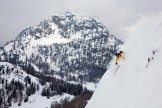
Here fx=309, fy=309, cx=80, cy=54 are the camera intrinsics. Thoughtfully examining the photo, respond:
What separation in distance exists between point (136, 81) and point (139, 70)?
1.69 m

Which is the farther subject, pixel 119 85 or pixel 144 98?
pixel 119 85

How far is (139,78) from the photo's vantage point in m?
17.8

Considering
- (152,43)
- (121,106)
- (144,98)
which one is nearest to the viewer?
(144,98)

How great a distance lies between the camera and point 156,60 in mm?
17531

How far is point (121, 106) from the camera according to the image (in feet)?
57.0

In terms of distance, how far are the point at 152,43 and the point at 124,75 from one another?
2.90 m

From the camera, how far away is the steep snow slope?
14445 mm

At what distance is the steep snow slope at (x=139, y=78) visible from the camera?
47.4ft

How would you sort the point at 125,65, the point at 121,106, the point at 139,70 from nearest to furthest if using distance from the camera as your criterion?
the point at 121,106 < the point at 139,70 < the point at 125,65

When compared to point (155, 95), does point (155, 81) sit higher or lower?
higher

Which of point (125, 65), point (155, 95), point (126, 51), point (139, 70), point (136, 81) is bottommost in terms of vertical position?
point (155, 95)

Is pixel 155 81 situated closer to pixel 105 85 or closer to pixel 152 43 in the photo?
pixel 152 43

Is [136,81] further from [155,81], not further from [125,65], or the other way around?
[125,65]

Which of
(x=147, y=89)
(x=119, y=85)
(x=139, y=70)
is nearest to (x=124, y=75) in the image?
(x=119, y=85)
